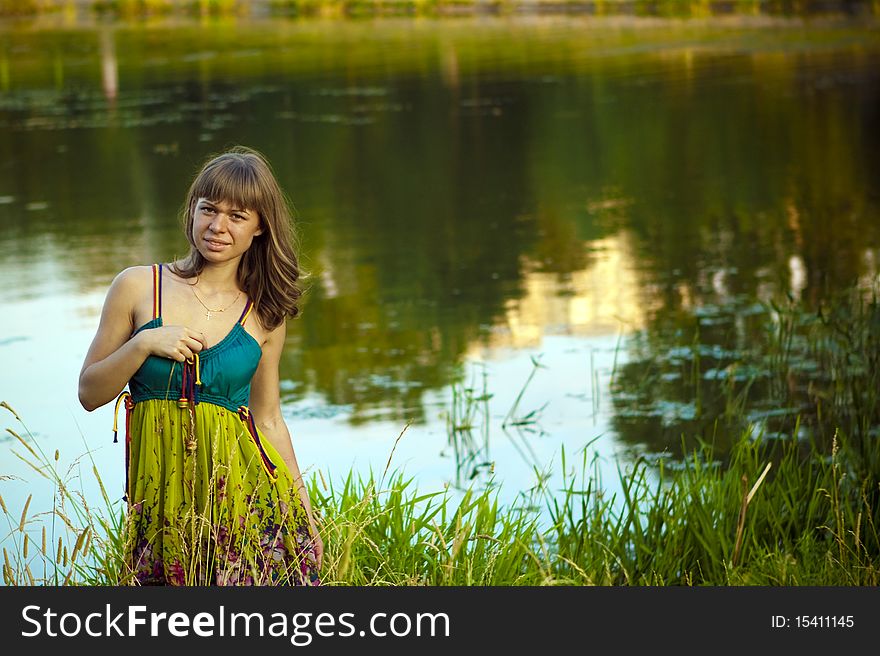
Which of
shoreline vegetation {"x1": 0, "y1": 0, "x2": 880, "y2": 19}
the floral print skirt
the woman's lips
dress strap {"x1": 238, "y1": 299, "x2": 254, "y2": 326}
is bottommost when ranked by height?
the floral print skirt

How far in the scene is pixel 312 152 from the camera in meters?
15.2

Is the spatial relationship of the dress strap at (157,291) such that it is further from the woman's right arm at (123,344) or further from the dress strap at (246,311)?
the dress strap at (246,311)

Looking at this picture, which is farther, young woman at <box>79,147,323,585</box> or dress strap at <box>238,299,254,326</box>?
dress strap at <box>238,299,254,326</box>

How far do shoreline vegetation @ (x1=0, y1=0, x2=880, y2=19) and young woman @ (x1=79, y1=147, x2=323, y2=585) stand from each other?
32475mm

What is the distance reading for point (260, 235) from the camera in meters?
3.39

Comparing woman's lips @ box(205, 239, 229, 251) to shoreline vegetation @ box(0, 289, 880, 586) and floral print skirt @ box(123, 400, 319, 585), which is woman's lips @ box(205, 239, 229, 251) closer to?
floral print skirt @ box(123, 400, 319, 585)

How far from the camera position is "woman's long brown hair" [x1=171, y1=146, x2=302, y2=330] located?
129 inches

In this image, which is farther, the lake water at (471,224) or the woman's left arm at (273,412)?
the lake water at (471,224)

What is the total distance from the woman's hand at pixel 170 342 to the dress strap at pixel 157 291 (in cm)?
7

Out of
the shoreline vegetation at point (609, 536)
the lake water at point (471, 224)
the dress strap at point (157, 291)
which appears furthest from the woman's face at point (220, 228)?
the lake water at point (471, 224)

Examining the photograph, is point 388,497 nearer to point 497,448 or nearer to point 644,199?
point 497,448

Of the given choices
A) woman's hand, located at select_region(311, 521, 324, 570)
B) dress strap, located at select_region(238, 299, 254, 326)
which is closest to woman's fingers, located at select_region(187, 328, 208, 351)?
dress strap, located at select_region(238, 299, 254, 326)

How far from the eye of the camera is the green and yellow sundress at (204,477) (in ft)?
10.5

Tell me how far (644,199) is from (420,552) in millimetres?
8832
